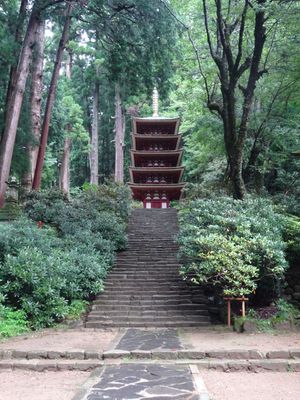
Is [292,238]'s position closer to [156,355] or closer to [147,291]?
[147,291]

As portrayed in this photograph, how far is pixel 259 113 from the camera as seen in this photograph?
16078mm

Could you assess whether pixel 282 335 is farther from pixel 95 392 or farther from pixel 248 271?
pixel 95 392

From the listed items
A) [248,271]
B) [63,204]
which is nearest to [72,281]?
[248,271]

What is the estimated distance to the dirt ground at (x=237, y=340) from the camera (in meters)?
6.48

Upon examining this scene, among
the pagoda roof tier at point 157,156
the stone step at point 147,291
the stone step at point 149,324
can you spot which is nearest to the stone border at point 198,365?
the stone step at point 149,324

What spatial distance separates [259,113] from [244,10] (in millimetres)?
5719

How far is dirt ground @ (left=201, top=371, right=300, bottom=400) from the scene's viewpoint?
463 centimetres

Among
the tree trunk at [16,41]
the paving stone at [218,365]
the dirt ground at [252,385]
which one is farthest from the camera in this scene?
the tree trunk at [16,41]

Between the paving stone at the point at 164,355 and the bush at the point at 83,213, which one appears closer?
the paving stone at the point at 164,355

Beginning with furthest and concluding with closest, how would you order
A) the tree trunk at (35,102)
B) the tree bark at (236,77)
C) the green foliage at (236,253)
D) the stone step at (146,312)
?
the tree trunk at (35,102)
the tree bark at (236,77)
the stone step at (146,312)
the green foliage at (236,253)

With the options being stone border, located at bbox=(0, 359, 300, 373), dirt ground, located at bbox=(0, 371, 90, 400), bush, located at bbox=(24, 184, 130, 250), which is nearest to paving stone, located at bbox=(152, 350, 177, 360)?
stone border, located at bbox=(0, 359, 300, 373)

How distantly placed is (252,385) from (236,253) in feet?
10.4

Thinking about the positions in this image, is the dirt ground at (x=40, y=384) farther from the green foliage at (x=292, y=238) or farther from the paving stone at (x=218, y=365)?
the green foliage at (x=292, y=238)

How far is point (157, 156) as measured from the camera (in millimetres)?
25172
